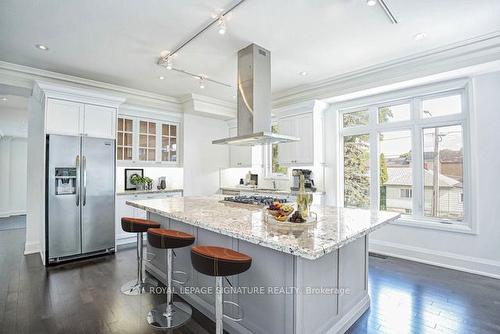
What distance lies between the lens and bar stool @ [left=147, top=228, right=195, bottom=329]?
2.29 meters

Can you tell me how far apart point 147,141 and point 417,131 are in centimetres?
487

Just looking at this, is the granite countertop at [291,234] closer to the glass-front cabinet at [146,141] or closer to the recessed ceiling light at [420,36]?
the recessed ceiling light at [420,36]

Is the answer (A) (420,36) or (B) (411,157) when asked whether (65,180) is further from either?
(B) (411,157)

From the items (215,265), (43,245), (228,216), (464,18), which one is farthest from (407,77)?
(43,245)

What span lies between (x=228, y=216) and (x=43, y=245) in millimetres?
3246

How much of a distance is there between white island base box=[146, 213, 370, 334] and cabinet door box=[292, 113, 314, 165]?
2.49m

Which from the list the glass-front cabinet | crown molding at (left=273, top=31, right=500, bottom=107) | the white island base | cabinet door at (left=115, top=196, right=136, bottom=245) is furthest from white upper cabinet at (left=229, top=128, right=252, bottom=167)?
the white island base

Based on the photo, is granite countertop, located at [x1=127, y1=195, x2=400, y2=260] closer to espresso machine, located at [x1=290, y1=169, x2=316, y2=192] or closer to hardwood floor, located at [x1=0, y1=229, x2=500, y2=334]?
hardwood floor, located at [x1=0, y1=229, x2=500, y2=334]

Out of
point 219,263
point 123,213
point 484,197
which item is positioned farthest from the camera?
point 123,213

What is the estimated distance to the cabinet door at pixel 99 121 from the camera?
4.13 m

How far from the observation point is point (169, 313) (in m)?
2.41

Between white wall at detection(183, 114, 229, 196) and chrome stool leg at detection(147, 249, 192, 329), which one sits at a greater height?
white wall at detection(183, 114, 229, 196)

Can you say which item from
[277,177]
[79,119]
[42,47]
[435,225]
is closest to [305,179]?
[277,177]

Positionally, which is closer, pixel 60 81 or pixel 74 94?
pixel 74 94
